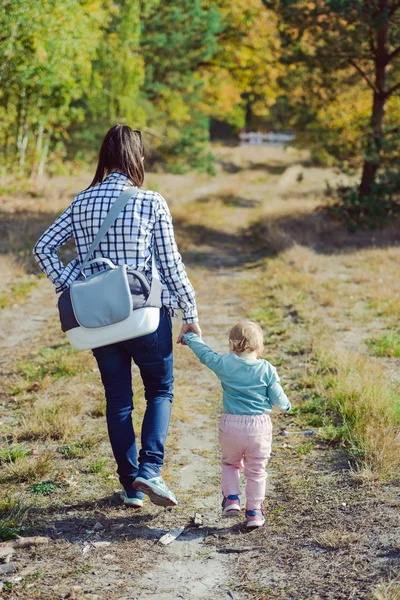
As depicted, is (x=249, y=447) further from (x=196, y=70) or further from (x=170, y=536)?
(x=196, y=70)

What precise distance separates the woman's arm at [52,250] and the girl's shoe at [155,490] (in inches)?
45.5

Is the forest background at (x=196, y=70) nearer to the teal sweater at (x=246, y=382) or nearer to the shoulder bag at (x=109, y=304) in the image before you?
the shoulder bag at (x=109, y=304)

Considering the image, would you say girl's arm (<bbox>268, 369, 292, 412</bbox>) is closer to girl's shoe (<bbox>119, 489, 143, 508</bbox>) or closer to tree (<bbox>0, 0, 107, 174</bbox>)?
girl's shoe (<bbox>119, 489, 143, 508</bbox>)

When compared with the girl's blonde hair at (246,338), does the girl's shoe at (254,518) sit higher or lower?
lower

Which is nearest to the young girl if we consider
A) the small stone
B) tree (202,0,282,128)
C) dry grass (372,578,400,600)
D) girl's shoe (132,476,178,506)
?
girl's shoe (132,476,178,506)

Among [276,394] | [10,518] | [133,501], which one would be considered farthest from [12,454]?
[276,394]

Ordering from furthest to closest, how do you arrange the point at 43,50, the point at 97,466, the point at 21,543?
the point at 43,50, the point at 97,466, the point at 21,543

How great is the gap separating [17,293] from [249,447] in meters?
7.11

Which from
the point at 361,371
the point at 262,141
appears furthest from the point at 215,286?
the point at 262,141

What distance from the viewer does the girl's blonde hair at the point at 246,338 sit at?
12.6 feet

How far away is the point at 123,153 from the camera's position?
387 cm

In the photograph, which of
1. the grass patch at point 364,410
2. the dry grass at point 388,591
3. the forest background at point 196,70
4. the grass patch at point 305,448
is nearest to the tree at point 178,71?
the forest background at point 196,70

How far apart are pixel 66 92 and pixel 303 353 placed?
30.7ft

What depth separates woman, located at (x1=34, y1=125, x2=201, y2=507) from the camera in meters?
3.81
